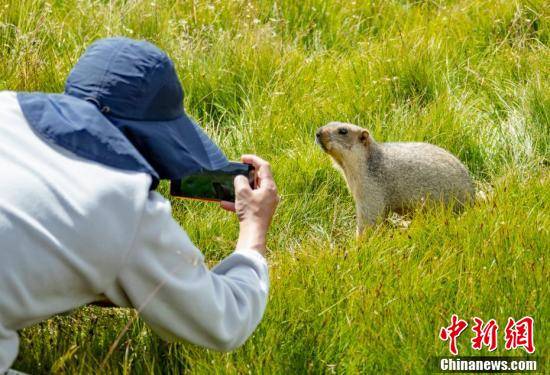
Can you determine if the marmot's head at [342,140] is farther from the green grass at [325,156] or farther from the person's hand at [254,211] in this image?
the person's hand at [254,211]

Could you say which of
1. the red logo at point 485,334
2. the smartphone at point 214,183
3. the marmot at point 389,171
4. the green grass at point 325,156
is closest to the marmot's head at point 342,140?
the marmot at point 389,171

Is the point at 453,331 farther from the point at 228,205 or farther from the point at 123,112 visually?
the point at 123,112

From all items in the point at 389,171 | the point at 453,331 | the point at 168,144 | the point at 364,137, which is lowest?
the point at 389,171

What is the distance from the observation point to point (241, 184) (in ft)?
10.4

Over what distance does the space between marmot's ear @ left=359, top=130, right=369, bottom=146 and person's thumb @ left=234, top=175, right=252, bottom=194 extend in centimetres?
236

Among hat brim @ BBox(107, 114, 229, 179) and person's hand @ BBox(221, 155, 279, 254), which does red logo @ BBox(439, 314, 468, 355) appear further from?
hat brim @ BBox(107, 114, 229, 179)

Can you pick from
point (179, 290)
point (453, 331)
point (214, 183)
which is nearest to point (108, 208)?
point (179, 290)

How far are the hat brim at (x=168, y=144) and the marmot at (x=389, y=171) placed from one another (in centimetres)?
255

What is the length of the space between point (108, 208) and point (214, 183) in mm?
1028

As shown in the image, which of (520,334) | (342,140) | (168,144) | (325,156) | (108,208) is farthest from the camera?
(325,156)

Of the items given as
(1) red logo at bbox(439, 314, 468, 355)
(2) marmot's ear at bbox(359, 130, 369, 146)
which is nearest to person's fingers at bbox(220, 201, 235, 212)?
(1) red logo at bbox(439, 314, 468, 355)

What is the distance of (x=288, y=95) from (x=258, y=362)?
3051mm

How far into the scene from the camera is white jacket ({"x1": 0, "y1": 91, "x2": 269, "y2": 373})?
245 cm

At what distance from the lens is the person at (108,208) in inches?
96.8
